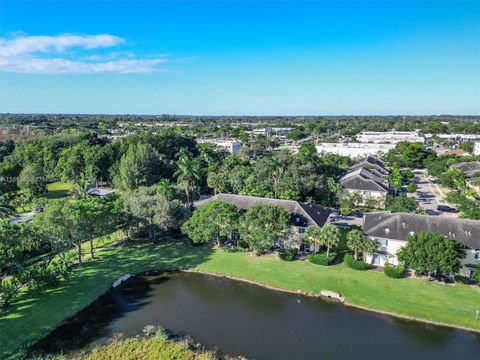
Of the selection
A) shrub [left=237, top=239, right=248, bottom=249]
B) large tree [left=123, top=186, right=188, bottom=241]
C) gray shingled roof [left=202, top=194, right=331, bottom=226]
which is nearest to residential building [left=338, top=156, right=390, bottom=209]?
gray shingled roof [left=202, top=194, right=331, bottom=226]

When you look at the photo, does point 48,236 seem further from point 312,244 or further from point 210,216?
point 312,244

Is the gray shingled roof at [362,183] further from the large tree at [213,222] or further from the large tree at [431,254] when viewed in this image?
the large tree at [213,222]

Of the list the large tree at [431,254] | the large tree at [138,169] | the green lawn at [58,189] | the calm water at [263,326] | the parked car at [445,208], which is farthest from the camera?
the green lawn at [58,189]

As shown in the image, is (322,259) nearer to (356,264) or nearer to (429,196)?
(356,264)

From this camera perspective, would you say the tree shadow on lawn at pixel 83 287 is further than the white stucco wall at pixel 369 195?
No

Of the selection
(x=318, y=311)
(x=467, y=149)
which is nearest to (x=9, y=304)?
(x=318, y=311)

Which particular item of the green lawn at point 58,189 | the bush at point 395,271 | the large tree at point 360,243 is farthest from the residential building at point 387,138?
the green lawn at point 58,189

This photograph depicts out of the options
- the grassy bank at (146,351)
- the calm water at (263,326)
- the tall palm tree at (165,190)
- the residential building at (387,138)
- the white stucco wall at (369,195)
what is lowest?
the calm water at (263,326)
